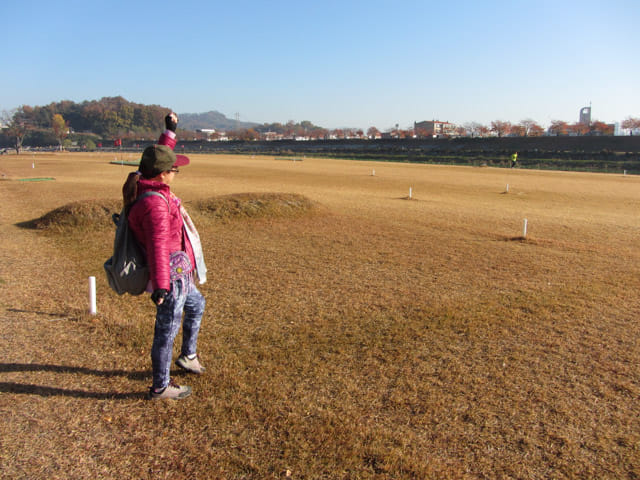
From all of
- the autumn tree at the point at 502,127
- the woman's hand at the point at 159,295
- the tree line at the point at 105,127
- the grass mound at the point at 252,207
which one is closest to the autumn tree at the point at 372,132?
the tree line at the point at 105,127

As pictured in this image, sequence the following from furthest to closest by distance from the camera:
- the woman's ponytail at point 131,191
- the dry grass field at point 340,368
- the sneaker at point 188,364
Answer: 1. the sneaker at point 188,364
2. the woman's ponytail at point 131,191
3. the dry grass field at point 340,368

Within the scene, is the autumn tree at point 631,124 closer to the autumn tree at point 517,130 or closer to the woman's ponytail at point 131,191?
the autumn tree at point 517,130

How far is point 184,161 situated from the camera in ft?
12.4

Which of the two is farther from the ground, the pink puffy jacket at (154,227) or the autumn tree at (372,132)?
→ the autumn tree at (372,132)

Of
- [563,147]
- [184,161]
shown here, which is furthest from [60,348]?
[563,147]

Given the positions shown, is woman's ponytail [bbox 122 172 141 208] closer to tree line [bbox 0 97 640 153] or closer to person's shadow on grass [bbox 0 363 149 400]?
person's shadow on grass [bbox 0 363 149 400]

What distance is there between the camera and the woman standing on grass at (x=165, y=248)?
10.8 feet

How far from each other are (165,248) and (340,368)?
2.10 m

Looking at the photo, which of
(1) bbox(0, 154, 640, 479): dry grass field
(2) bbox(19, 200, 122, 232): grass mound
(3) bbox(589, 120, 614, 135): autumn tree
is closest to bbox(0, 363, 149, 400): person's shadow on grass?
(1) bbox(0, 154, 640, 479): dry grass field

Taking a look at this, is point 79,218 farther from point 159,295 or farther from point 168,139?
point 159,295

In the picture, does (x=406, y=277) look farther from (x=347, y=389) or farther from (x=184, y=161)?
(x=184, y=161)

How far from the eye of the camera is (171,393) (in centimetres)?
373

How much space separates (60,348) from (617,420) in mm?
5226

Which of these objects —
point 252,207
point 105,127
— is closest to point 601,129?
point 252,207
